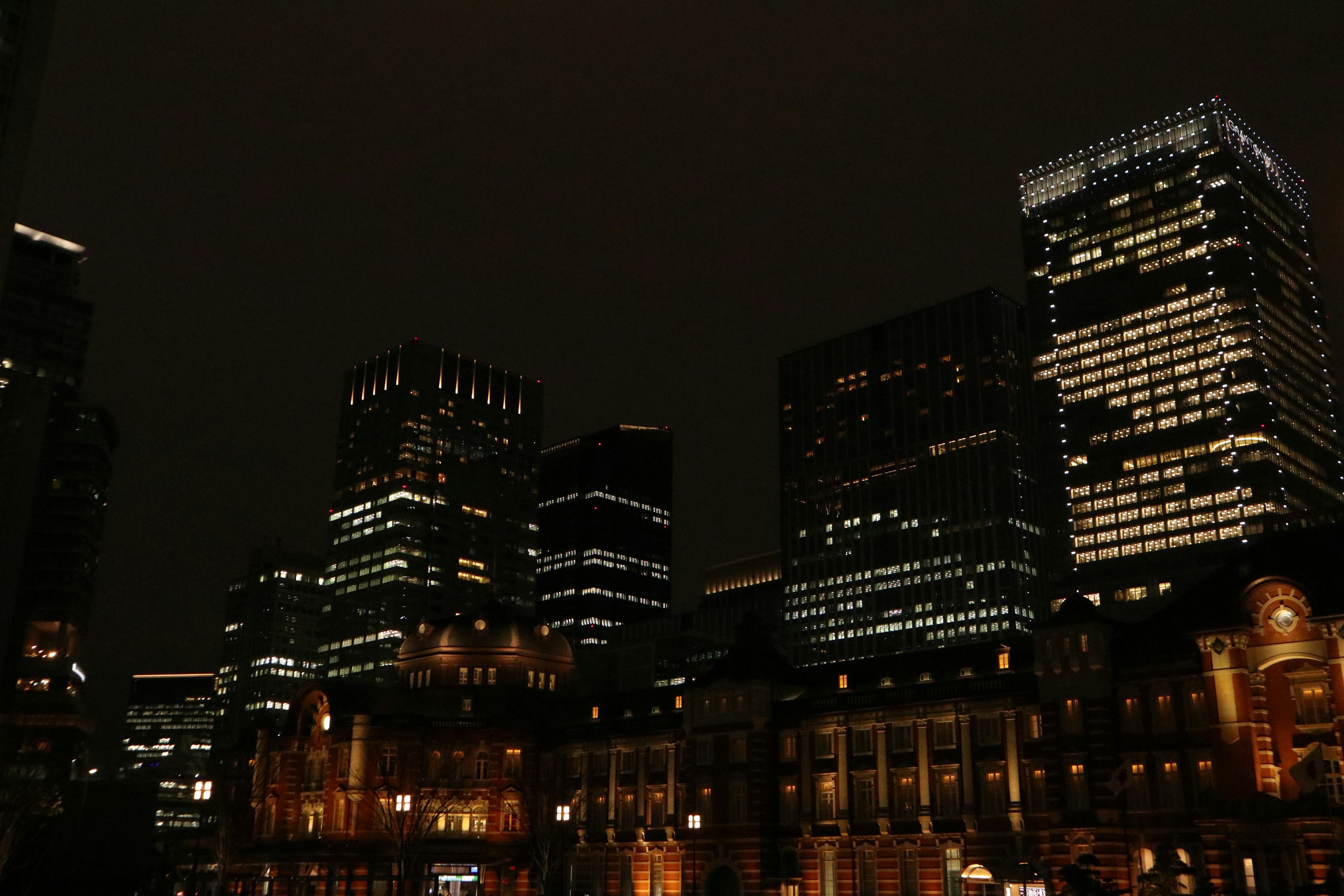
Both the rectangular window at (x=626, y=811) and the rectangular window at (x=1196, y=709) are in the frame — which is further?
the rectangular window at (x=626, y=811)

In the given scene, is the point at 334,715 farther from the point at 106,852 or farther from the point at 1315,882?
the point at 1315,882

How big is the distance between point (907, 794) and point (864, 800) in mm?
3418

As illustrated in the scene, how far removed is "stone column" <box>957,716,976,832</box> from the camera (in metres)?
85.4

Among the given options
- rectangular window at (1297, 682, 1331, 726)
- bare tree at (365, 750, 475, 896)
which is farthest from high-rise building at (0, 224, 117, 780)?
rectangular window at (1297, 682, 1331, 726)

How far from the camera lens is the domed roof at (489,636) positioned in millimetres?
126750

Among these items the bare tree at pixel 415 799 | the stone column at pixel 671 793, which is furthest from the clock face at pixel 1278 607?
the bare tree at pixel 415 799

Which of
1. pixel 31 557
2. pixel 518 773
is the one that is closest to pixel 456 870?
pixel 518 773

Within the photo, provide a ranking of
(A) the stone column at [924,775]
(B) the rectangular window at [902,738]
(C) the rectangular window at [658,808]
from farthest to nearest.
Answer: (C) the rectangular window at [658,808]
(B) the rectangular window at [902,738]
(A) the stone column at [924,775]

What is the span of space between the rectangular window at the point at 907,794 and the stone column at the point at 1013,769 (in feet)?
23.0

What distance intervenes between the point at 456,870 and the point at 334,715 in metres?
17.5

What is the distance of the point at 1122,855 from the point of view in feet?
255

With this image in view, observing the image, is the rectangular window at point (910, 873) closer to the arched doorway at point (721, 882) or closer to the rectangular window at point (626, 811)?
the arched doorway at point (721, 882)

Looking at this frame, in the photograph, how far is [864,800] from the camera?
302 ft

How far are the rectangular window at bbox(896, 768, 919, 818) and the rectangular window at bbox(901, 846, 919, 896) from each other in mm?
2271
